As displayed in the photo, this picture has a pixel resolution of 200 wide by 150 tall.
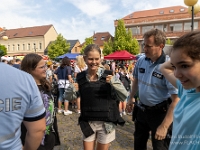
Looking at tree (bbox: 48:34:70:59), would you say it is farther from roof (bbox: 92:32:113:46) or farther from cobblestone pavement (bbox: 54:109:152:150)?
cobblestone pavement (bbox: 54:109:152:150)

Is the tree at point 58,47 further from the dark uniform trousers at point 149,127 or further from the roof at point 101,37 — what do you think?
the dark uniform trousers at point 149,127

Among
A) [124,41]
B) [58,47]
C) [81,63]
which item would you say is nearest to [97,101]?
[81,63]

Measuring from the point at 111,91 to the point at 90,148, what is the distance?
806 mm

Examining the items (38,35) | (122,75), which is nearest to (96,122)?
(122,75)

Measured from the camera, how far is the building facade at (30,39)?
51312 mm

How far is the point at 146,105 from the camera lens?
2.44 metres

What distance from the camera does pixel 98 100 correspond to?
92.7 inches

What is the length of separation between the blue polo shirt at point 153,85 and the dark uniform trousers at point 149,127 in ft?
0.48

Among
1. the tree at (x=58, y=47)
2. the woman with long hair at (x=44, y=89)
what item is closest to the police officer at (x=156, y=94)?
the woman with long hair at (x=44, y=89)

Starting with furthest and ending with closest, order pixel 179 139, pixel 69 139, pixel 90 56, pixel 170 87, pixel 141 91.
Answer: pixel 69 139, pixel 141 91, pixel 90 56, pixel 170 87, pixel 179 139

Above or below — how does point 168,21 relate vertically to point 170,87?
above

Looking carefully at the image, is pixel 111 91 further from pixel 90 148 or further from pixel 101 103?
pixel 90 148

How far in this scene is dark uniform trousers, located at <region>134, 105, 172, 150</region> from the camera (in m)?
2.27

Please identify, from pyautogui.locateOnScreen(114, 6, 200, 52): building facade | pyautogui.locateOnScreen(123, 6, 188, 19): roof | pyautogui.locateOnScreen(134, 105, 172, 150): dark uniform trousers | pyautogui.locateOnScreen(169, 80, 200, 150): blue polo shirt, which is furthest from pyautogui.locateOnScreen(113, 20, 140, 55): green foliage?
pyautogui.locateOnScreen(169, 80, 200, 150): blue polo shirt
